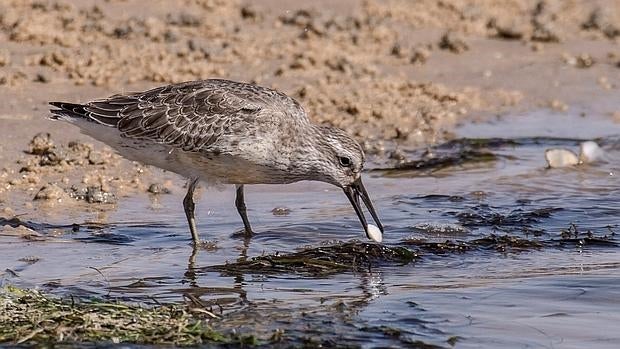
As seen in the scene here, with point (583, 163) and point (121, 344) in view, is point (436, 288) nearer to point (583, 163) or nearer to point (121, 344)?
point (121, 344)

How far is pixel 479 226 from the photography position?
9.93 metres

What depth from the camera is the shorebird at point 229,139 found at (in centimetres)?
934

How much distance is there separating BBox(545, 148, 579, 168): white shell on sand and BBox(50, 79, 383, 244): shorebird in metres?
2.74

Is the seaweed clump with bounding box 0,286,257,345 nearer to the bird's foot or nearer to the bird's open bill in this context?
the bird's foot

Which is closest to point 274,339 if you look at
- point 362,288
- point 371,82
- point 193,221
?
point 362,288

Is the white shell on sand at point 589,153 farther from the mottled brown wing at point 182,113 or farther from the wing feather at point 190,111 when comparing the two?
the mottled brown wing at point 182,113

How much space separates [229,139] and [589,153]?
3.99m

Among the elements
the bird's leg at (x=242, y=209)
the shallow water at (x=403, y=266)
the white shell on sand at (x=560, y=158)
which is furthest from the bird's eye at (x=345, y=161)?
the white shell on sand at (x=560, y=158)

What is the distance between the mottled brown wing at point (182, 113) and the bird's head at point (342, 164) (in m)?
0.53

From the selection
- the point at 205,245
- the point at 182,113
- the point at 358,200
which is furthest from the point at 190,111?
the point at 358,200

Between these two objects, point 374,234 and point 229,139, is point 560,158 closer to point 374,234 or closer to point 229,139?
point 374,234

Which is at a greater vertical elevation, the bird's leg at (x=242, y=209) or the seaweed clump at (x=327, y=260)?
the bird's leg at (x=242, y=209)

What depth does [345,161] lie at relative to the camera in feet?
30.9

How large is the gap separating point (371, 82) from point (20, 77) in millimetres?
3529
